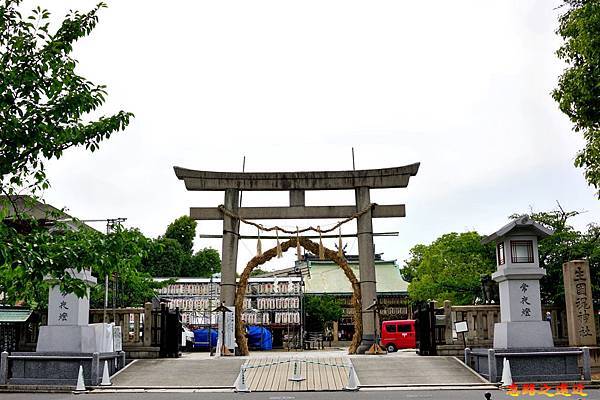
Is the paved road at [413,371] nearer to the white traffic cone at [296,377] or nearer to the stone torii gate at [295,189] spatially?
the white traffic cone at [296,377]

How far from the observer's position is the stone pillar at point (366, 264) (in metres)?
23.4

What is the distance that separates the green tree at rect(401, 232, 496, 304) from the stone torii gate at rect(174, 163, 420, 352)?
740 cm

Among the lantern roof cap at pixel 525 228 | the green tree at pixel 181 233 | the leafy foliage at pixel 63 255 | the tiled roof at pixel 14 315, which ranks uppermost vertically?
the green tree at pixel 181 233

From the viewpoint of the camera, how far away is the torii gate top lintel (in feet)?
79.6

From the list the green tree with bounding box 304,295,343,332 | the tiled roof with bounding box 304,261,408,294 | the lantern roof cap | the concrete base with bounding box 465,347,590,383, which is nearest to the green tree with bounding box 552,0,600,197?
the lantern roof cap

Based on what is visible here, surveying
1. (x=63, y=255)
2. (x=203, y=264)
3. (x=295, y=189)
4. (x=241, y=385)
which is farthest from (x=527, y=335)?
(x=203, y=264)

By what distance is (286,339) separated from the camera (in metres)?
37.1

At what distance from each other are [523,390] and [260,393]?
5.70m

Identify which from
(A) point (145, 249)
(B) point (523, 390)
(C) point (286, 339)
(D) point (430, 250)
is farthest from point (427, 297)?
(A) point (145, 249)

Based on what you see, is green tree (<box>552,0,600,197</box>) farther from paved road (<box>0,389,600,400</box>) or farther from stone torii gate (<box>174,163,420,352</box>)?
stone torii gate (<box>174,163,420,352</box>)

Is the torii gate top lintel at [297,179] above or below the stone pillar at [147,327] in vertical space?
above

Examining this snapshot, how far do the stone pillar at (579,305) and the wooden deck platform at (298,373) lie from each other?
252 inches

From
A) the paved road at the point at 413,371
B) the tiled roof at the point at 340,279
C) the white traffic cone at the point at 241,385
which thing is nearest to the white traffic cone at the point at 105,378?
the white traffic cone at the point at 241,385

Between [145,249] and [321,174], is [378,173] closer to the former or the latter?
[321,174]
